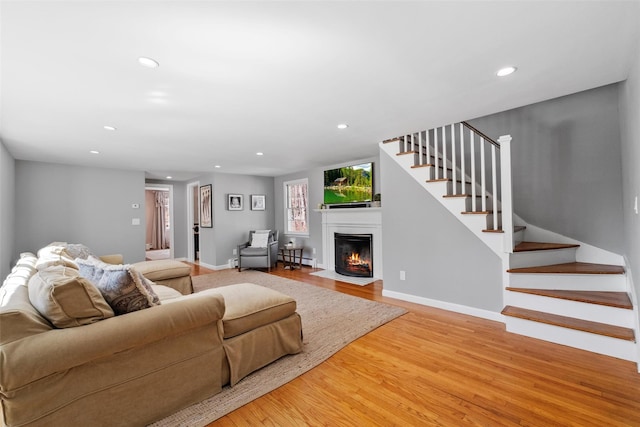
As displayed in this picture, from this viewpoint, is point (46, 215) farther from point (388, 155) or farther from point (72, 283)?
point (388, 155)

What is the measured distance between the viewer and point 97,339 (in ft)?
4.62

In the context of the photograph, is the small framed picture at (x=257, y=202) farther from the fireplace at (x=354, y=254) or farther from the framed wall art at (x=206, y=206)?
the fireplace at (x=354, y=254)

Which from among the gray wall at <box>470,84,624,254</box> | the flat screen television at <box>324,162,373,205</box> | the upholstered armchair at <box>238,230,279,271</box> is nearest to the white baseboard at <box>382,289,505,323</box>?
the gray wall at <box>470,84,624,254</box>

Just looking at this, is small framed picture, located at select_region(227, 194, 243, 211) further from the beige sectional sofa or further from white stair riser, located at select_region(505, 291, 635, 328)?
white stair riser, located at select_region(505, 291, 635, 328)

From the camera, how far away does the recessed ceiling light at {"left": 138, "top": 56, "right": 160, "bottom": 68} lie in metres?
1.72

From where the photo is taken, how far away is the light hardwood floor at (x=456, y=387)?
1604 millimetres

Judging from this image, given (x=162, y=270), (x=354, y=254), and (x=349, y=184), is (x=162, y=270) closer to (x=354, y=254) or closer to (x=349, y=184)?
(x=354, y=254)

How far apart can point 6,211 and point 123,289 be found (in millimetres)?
3622

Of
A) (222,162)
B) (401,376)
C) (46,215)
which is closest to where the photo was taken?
(401,376)

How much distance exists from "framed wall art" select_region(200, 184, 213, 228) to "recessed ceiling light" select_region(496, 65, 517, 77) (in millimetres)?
5810

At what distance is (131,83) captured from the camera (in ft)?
6.68

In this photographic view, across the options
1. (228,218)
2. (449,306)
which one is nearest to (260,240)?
Answer: (228,218)

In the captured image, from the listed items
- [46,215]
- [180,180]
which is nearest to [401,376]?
[46,215]

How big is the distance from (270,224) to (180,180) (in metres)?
2.71
